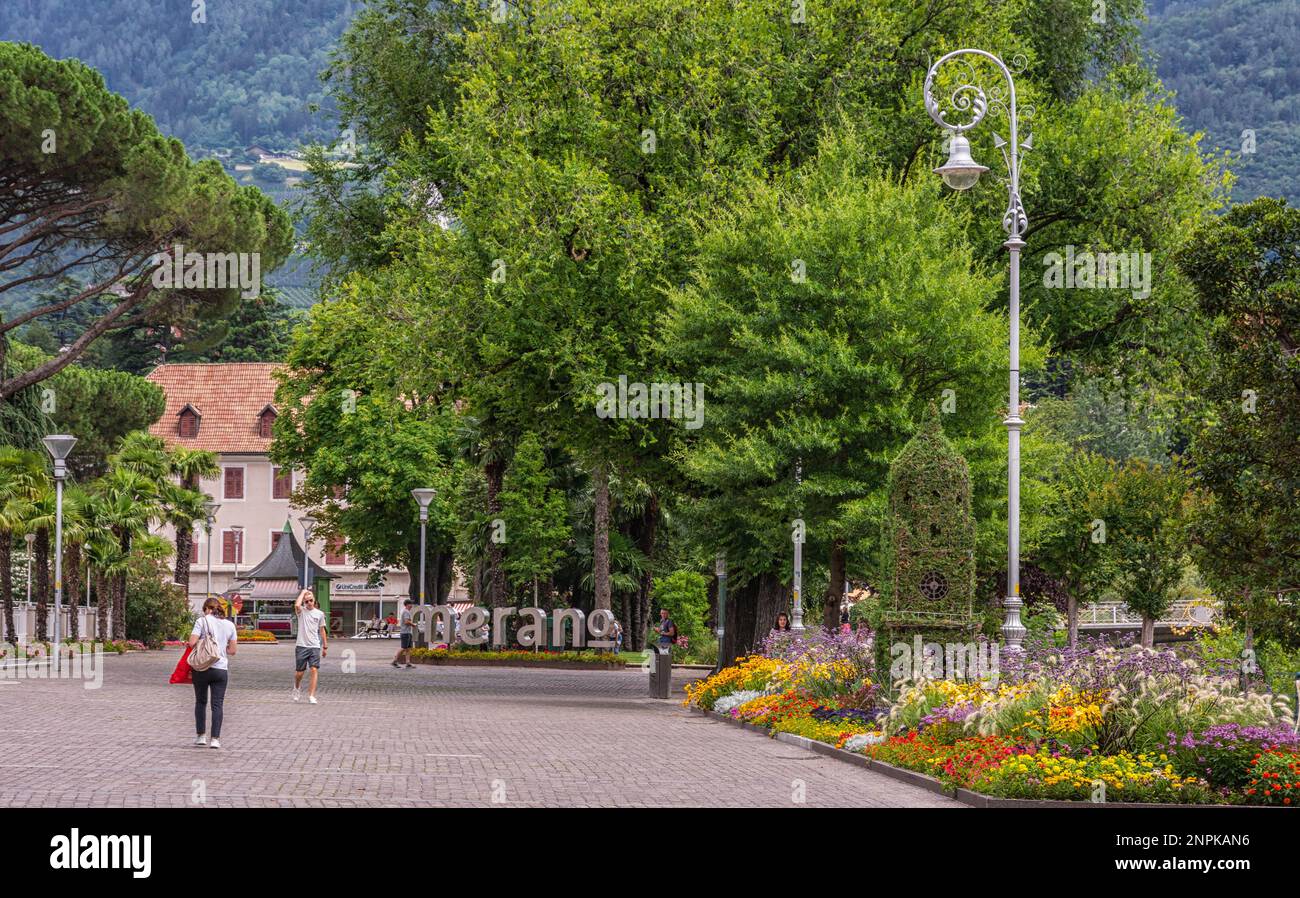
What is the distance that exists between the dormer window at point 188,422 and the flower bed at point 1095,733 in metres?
74.6


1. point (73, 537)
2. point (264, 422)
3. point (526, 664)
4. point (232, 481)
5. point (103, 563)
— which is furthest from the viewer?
point (232, 481)

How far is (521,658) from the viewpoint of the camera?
52594 mm

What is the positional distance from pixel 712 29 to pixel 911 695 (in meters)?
18.0

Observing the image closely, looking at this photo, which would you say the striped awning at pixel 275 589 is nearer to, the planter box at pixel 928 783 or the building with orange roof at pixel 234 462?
the building with orange roof at pixel 234 462

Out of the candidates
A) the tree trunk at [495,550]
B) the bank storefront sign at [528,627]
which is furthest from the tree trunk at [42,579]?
the tree trunk at [495,550]

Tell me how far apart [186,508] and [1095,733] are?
49502 millimetres

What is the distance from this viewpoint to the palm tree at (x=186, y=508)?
60.8 meters

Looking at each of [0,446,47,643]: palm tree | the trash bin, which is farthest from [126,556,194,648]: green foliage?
the trash bin

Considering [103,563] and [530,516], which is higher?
[530,516]

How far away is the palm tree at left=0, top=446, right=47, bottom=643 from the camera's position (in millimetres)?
46719

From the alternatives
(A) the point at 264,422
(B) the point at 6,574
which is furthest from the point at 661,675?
(A) the point at 264,422

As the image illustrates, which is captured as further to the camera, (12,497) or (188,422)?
(188,422)

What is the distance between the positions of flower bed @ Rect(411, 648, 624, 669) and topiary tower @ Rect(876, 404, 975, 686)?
29.8 m

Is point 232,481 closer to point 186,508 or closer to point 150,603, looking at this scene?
point 186,508
